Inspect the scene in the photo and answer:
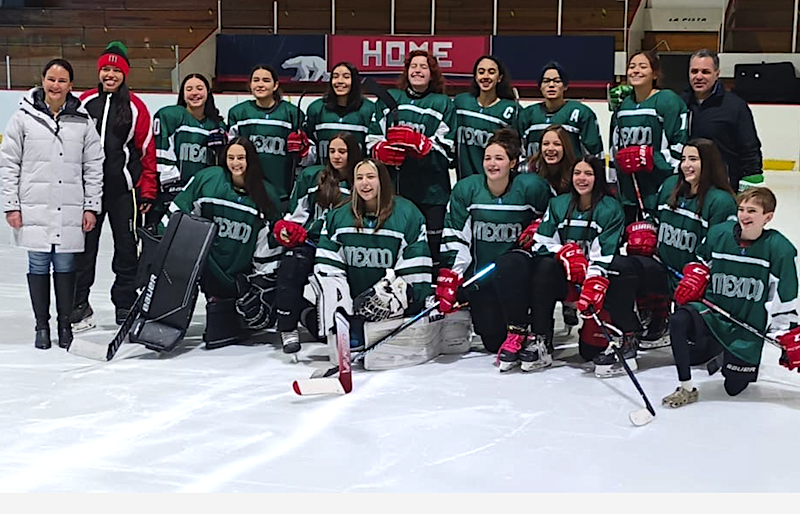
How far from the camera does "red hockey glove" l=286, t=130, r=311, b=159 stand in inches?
156

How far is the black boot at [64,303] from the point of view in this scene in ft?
12.1

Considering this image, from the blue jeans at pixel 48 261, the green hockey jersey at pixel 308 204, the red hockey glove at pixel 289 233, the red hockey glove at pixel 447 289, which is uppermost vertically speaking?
the green hockey jersey at pixel 308 204

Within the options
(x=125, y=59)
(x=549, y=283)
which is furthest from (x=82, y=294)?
(x=549, y=283)

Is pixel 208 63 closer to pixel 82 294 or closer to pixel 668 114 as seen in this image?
pixel 82 294

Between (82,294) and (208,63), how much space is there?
7.74 meters

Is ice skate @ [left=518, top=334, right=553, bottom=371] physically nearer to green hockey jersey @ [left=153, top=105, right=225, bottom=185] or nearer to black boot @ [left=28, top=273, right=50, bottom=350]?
green hockey jersey @ [left=153, top=105, right=225, bottom=185]

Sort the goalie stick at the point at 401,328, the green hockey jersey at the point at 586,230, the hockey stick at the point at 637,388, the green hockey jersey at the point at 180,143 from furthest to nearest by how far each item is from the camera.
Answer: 1. the green hockey jersey at the point at 180,143
2. the green hockey jersey at the point at 586,230
3. the goalie stick at the point at 401,328
4. the hockey stick at the point at 637,388

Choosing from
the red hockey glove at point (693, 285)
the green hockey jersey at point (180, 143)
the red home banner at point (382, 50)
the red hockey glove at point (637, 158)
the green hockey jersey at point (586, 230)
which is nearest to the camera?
the red hockey glove at point (693, 285)

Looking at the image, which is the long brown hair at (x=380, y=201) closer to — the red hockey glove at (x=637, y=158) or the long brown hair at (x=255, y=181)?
the long brown hair at (x=255, y=181)

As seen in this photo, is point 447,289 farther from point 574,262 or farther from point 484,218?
point 574,262

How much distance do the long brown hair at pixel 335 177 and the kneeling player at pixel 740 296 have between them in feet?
4.06

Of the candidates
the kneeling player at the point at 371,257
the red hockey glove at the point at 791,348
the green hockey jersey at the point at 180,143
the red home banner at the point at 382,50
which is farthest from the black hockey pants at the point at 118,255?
the red home banner at the point at 382,50

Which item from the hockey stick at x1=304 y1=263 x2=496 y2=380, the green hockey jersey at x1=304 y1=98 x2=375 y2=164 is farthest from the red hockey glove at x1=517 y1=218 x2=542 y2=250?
the green hockey jersey at x1=304 y1=98 x2=375 y2=164

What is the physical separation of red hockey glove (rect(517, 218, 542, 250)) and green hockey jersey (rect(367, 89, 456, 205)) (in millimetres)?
568
